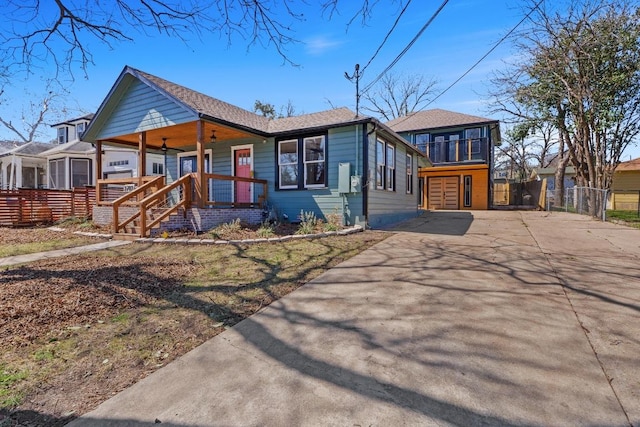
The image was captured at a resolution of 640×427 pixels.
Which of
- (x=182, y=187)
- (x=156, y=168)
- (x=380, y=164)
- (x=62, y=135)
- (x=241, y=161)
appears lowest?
(x=182, y=187)

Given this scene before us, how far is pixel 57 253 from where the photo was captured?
6.50 meters

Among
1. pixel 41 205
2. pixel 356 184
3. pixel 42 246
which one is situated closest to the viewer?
pixel 42 246

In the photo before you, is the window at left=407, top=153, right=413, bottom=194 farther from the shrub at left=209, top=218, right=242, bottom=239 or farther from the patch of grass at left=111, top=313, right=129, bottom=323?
the patch of grass at left=111, top=313, right=129, bottom=323

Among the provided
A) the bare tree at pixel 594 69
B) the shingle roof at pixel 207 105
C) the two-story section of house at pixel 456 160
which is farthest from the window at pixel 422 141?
the shingle roof at pixel 207 105

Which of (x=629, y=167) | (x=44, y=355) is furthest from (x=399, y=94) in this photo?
(x=44, y=355)

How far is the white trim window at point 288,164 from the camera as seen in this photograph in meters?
10.2

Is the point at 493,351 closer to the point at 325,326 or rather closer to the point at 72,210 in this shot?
the point at 325,326

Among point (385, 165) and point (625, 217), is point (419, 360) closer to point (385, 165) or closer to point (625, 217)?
point (385, 165)

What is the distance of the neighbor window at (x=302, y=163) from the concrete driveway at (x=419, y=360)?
19.0 feet

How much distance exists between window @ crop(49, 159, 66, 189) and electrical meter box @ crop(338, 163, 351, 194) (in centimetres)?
2011

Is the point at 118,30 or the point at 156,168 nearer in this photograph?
the point at 118,30

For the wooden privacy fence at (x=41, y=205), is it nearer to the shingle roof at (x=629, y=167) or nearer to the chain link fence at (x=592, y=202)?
the chain link fence at (x=592, y=202)

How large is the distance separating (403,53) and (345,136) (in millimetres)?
2681

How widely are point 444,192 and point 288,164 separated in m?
13.7
